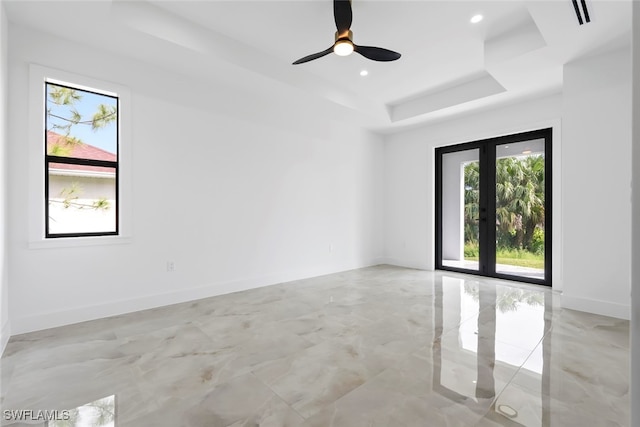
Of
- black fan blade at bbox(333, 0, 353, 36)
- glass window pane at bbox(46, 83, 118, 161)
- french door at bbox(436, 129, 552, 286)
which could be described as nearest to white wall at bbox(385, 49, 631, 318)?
french door at bbox(436, 129, 552, 286)

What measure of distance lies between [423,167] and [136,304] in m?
5.06

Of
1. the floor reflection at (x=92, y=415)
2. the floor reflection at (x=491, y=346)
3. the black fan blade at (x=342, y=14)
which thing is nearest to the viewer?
the floor reflection at (x=92, y=415)

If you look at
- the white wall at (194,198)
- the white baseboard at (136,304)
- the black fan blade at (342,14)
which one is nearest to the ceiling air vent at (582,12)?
the black fan blade at (342,14)

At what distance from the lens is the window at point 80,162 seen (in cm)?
312

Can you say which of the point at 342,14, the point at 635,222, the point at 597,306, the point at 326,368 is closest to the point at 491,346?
the point at 326,368

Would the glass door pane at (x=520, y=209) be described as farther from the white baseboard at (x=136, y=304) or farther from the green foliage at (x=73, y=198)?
the green foliage at (x=73, y=198)

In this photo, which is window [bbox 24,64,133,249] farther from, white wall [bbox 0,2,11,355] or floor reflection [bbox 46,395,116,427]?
floor reflection [bbox 46,395,116,427]

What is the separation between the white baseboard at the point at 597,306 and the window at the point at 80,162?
5074mm

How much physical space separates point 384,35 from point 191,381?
3.66 m

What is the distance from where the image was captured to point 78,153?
128 inches

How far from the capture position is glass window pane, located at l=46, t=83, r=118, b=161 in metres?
3.13

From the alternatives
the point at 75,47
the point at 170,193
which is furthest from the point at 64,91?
the point at 170,193

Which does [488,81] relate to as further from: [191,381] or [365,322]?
[191,381]

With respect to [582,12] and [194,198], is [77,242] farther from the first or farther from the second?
[582,12]
